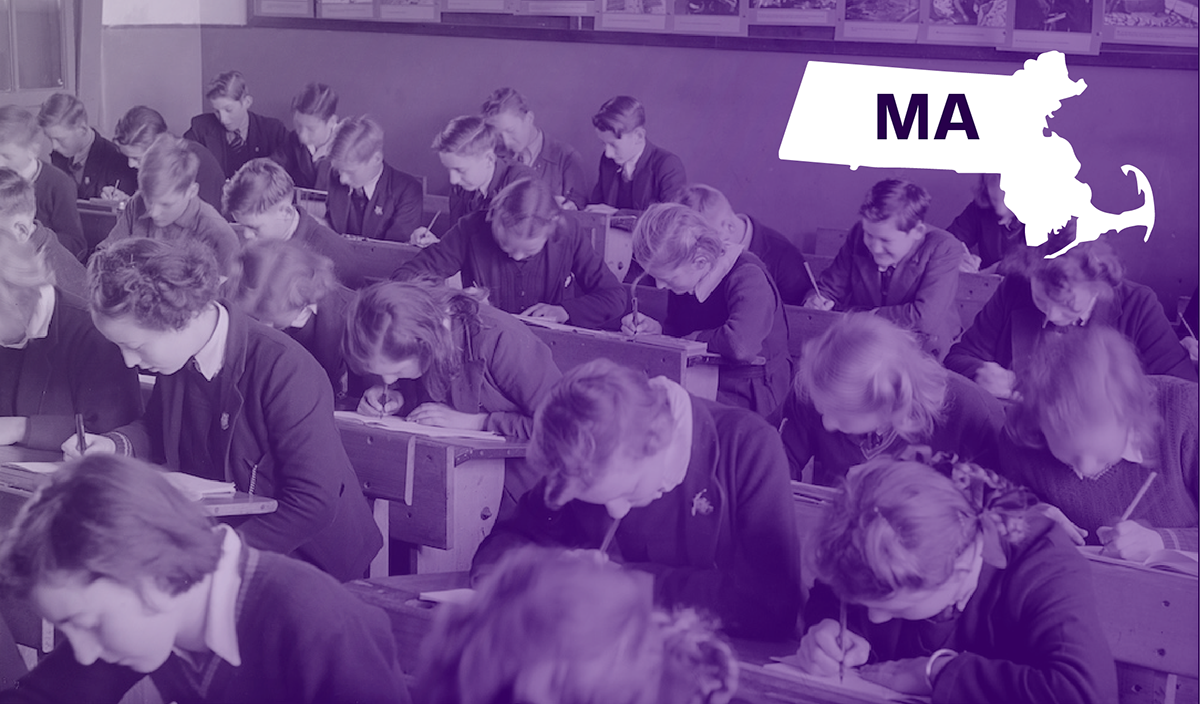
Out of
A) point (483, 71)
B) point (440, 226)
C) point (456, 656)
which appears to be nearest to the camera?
point (456, 656)

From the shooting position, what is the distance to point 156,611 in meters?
1.30

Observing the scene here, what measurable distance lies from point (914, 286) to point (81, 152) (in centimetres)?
416

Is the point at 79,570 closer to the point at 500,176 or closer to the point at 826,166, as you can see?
the point at 500,176

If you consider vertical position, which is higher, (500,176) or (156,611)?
(500,176)

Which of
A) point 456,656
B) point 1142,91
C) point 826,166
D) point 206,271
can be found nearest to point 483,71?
point 826,166

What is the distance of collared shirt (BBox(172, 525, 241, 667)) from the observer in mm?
1325

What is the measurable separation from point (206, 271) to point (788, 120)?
4.29 m

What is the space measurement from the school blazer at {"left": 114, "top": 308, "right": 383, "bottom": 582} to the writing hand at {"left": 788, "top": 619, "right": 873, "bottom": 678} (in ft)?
2.89

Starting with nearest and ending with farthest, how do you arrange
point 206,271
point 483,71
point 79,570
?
point 79,570 → point 206,271 → point 483,71

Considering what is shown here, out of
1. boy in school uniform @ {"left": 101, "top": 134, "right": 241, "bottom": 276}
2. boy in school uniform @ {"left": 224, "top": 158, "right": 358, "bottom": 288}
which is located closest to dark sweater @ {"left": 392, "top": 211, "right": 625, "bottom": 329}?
boy in school uniform @ {"left": 224, "top": 158, "right": 358, "bottom": 288}

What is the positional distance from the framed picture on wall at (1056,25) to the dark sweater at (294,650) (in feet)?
15.2

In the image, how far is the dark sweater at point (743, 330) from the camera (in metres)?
3.23

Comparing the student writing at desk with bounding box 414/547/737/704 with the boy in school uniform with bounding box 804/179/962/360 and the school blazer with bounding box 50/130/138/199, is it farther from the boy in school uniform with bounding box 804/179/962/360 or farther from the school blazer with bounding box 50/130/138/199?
the school blazer with bounding box 50/130/138/199

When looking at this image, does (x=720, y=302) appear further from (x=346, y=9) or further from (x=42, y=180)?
(x=346, y=9)
